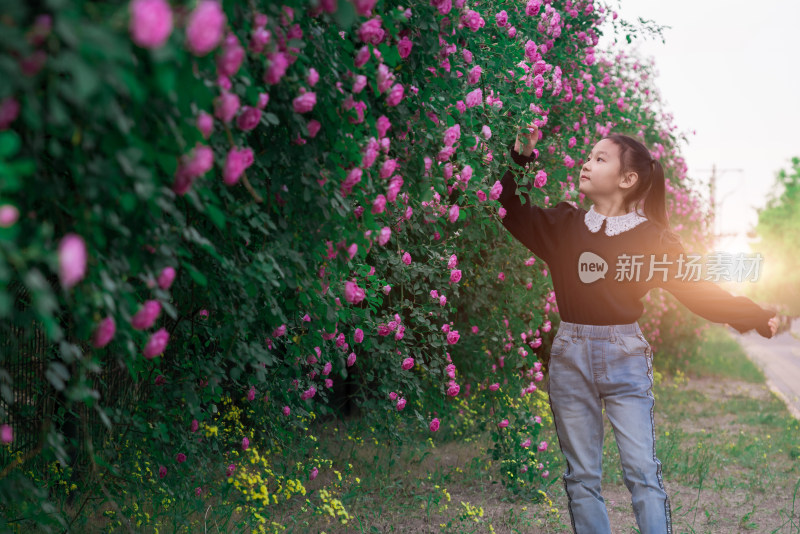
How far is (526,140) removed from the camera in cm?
344

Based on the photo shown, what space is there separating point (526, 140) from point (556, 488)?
2485 mm

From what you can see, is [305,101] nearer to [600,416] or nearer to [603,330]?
[603,330]

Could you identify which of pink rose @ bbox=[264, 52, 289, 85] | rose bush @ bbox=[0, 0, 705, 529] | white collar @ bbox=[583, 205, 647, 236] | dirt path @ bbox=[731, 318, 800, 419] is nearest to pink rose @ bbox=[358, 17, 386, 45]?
rose bush @ bbox=[0, 0, 705, 529]

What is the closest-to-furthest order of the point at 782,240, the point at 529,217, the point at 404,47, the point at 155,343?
the point at 155,343
the point at 404,47
the point at 529,217
the point at 782,240

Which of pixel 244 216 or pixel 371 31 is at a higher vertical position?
pixel 371 31

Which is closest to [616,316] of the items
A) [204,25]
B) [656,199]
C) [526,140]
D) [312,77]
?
[656,199]

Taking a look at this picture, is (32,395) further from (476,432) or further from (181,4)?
(181,4)

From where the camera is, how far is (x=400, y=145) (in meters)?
2.40

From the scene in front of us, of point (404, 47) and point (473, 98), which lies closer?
point (404, 47)

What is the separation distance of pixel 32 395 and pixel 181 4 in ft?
10.9

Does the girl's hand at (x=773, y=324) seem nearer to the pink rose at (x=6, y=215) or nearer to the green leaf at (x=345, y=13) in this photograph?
the green leaf at (x=345, y=13)

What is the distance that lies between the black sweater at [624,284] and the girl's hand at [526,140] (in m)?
0.14

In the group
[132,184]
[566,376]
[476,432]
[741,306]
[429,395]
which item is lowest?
[476,432]

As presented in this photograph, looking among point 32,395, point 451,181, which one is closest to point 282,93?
point 451,181
